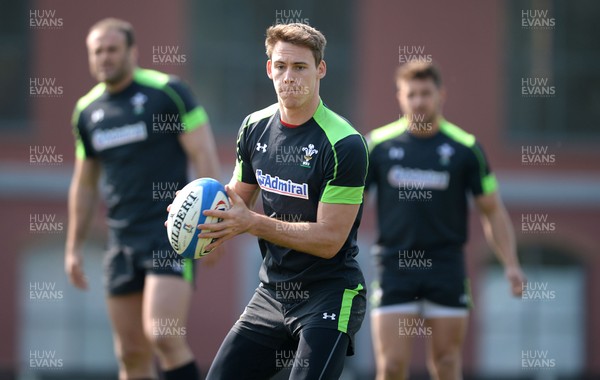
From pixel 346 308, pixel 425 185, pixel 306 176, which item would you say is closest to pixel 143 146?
pixel 425 185

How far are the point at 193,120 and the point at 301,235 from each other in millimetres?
2552

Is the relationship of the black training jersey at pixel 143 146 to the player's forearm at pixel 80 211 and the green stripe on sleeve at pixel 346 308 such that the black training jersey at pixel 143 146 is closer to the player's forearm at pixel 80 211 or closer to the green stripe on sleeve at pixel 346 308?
the player's forearm at pixel 80 211

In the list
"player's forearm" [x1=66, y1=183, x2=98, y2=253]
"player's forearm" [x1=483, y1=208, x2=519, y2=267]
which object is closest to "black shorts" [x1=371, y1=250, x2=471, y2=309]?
"player's forearm" [x1=483, y1=208, x2=519, y2=267]

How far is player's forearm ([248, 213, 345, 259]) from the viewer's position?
5.23 meters

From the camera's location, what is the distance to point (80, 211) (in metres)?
8.03

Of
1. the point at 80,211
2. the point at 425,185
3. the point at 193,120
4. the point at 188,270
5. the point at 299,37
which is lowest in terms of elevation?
the point at 188,270

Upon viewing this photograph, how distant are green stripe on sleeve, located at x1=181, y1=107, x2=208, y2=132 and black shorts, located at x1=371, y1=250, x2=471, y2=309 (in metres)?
1.79

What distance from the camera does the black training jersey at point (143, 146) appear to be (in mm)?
7547

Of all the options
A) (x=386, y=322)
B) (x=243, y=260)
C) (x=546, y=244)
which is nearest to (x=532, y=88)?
(x=546, y=244)

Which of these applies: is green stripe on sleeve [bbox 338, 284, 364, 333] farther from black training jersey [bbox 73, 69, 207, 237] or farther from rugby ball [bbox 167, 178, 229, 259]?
black training jersey [bbox 73, 69, 207, 237]

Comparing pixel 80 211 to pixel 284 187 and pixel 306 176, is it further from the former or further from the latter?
pixel 306 176

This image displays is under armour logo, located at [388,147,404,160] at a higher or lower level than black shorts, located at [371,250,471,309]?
higher

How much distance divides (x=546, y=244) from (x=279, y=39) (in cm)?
1319

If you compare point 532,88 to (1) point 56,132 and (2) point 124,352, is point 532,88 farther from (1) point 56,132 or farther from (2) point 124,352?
(2) point 124,352
